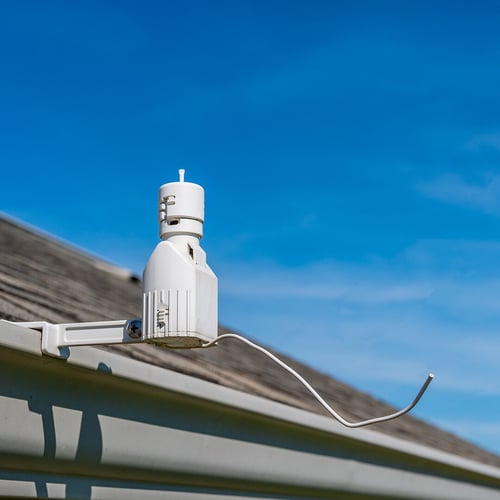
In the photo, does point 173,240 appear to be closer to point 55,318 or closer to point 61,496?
point 61,496

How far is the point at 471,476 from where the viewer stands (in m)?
5.28

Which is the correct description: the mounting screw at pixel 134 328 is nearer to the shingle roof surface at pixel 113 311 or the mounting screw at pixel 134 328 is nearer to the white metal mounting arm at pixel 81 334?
the white metal mounting arm at pixel 81 334

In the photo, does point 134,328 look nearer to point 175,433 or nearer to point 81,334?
point 81,334

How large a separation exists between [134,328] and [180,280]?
156 millimetres

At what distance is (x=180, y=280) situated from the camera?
216 centimetres

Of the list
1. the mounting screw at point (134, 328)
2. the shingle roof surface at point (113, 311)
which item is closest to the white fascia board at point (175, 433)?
the mounting screw at point (134, 328)

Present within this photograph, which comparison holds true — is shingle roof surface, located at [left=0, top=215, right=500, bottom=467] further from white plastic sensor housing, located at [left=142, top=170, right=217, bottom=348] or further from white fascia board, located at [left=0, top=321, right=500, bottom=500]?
white plastic sensor housing, located at [left=142, top=170, right=217, bottom=348]

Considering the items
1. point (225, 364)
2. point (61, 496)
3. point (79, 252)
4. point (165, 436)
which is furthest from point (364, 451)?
point (79, 252)

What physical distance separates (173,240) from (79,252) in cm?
610

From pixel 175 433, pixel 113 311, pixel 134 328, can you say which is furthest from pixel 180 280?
pixel 113 311

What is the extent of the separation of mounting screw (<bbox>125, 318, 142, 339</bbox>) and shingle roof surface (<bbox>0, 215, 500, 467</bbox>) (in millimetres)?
889

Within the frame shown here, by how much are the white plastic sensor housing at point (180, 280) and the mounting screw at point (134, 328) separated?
0.04 meters

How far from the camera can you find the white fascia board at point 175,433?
2.26 m

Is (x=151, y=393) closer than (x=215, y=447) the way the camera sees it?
Yes
